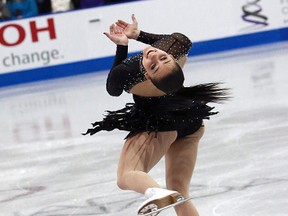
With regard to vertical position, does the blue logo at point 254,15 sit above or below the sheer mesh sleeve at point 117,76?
below

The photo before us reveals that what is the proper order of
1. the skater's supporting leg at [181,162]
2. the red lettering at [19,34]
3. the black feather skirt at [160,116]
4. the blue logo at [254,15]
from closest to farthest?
1. the black feather skirt at [160,116]
2. the skater's supporting leg at [181,162]
3. the red lettering at [19,34]
4. the blue logo at [254,15]

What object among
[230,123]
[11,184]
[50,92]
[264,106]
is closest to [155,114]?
[11,184]

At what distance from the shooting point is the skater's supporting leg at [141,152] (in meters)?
3.39

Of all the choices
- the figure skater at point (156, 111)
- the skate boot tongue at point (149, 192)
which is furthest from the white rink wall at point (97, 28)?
the skate boot tongue at point (149, 192)

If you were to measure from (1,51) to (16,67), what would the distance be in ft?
1.17

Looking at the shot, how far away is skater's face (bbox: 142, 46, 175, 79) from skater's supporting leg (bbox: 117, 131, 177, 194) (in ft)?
1.02

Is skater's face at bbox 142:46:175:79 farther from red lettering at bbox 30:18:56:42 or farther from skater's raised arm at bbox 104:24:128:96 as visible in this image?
red lettering at bbox 30:18:56:42

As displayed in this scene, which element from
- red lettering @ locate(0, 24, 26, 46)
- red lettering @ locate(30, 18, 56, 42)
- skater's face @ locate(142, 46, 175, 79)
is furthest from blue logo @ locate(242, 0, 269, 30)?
skater's face @ locate(142, 46, 175, 79)

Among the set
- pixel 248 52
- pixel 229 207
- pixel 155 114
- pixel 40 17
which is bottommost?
pixel 248 52

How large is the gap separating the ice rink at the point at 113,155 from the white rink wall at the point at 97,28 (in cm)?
198

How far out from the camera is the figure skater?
3.36 metres

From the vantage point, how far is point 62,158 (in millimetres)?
6340

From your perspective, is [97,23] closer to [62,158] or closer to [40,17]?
[40,17]

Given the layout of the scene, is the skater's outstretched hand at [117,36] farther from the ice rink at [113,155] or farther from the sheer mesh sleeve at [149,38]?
the ice rink at [113,155]
